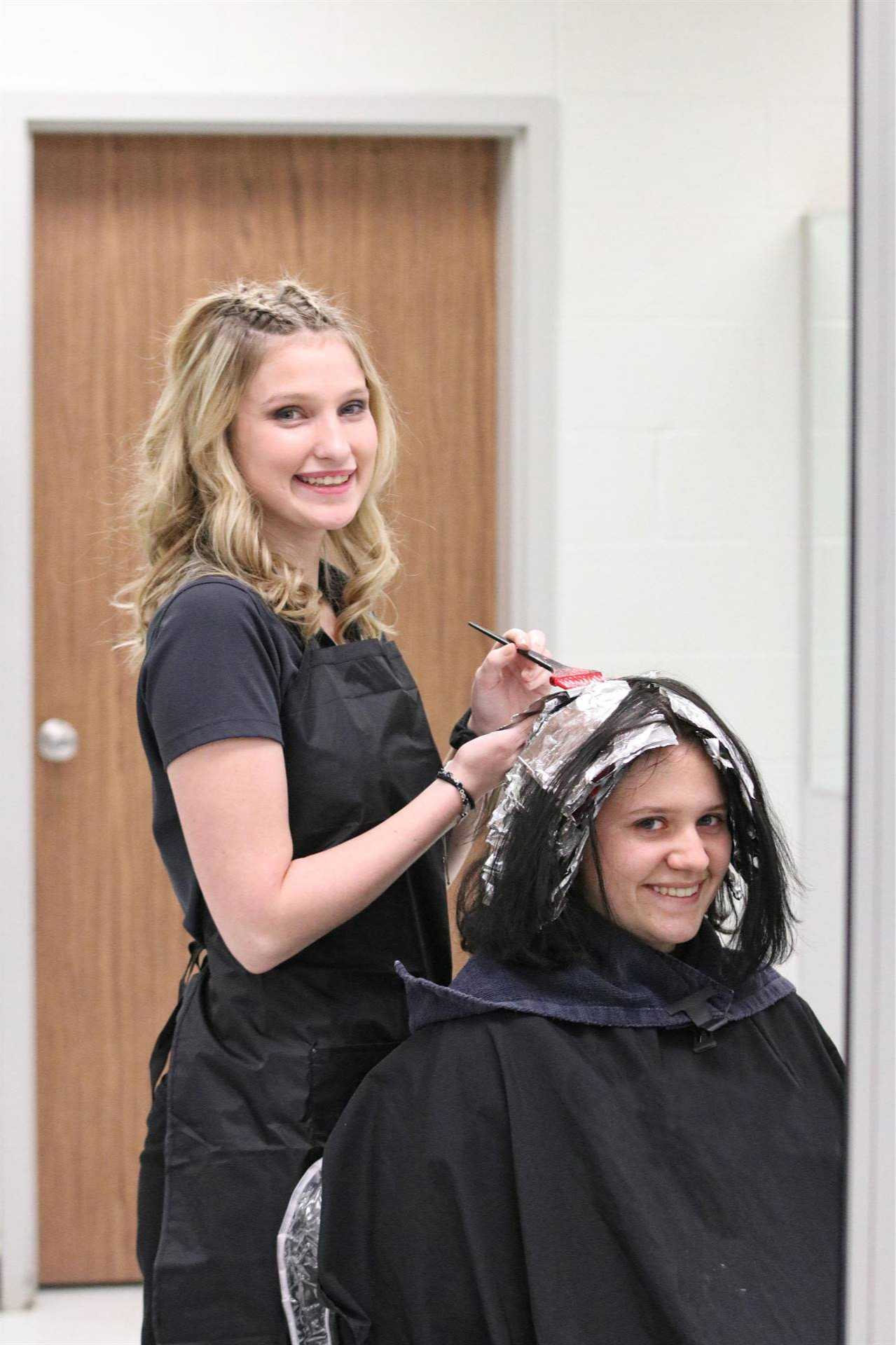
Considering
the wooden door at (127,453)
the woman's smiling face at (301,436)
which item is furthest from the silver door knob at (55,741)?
the woman's smiling face at (301,436)

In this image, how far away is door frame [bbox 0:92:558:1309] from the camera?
6.79 feet

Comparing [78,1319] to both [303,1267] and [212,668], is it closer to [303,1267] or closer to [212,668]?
[303,1267]

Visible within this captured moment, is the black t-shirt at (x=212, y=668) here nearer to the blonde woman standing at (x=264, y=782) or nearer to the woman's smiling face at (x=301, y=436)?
the blonde woman standing at (x=264, y=782)

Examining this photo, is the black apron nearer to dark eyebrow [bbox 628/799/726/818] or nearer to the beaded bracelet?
the beaded bracelet

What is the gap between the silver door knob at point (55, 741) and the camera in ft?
7.23

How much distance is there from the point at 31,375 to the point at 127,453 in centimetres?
20

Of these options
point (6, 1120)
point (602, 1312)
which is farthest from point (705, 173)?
point (6, 1120)

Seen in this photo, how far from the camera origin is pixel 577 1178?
961 millimetres

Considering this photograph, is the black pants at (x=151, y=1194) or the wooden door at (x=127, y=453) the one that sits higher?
the wooden door at (x=127, y=453)

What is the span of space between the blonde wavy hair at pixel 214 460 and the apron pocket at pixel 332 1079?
355 mm

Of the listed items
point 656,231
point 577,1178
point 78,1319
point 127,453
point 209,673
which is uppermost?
point 656,231

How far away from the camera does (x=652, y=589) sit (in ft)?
7.15

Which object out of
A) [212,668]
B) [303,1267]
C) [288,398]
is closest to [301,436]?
[288,398]

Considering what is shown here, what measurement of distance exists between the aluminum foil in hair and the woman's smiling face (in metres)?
0.26
